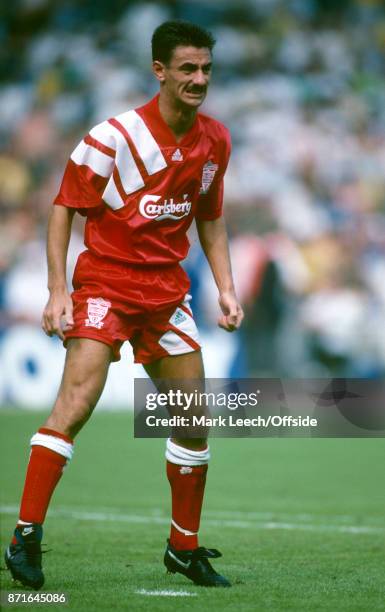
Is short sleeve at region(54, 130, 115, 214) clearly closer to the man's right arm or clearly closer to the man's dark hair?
the man's right arm

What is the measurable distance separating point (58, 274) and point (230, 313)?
82cm

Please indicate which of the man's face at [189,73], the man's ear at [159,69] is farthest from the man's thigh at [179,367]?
the man's ear at [159,69]

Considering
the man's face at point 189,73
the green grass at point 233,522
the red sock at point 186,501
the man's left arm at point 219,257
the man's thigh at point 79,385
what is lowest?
the green grass at point 233,522

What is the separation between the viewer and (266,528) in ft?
23.7

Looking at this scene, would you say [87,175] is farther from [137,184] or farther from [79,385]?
[79,385]

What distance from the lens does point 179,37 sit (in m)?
5.04

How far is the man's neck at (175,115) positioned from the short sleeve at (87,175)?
324 millimetres

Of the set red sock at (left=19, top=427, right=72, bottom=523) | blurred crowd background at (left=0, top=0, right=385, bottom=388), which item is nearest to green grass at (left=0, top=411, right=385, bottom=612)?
red sock at (left=19, top=427, right=72, bottom=523)

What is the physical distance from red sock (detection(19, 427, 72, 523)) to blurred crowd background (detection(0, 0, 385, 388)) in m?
9.85

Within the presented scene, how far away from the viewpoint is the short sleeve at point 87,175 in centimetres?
498

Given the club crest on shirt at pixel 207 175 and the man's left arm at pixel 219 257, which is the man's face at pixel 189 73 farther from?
the man's left arm at pixel 219 257

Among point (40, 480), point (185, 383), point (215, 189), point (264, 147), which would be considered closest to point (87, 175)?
point (215, 189)

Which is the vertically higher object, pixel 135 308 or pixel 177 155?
pixel 177 155

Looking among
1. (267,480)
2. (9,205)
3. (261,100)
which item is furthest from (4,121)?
(267,480)
